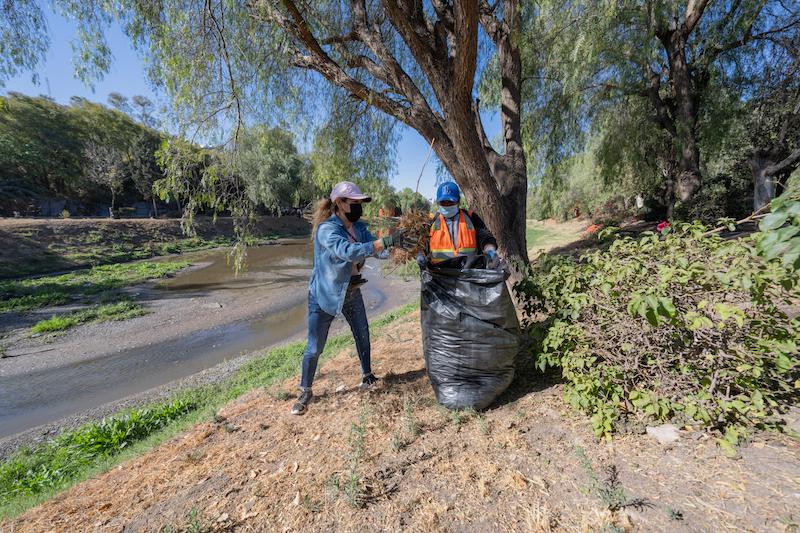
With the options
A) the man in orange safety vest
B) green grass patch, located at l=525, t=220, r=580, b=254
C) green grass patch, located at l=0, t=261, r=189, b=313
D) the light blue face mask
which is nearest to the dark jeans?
the man in orange safety vest

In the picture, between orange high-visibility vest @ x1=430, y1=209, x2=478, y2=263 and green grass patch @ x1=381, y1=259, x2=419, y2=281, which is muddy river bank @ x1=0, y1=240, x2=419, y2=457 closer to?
green grass patch @ x1=381, y1=259, x2=419, y2=281

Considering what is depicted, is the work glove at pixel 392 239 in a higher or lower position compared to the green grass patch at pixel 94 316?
higher

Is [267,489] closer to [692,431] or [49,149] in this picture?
[692,431]

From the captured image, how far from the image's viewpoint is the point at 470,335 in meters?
2.33

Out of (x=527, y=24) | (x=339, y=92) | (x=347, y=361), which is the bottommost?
(x=347, y=361)

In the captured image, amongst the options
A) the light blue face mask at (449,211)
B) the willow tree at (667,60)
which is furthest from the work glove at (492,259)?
the willow tree at (667,60)

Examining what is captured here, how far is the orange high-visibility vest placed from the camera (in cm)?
283

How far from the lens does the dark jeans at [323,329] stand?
2857 mm

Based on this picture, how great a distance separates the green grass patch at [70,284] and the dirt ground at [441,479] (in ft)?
45.6

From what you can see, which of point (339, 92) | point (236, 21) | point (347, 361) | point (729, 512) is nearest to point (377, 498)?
point (729, 512)

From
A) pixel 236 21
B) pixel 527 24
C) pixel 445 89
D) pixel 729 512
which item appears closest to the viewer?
pixel 729 512

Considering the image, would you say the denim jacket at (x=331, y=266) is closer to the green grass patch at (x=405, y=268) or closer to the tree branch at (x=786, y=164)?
the green grass patch at (x=405, y=268)

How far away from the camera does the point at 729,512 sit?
1.39 meters

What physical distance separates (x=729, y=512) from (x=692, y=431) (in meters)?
0.48
